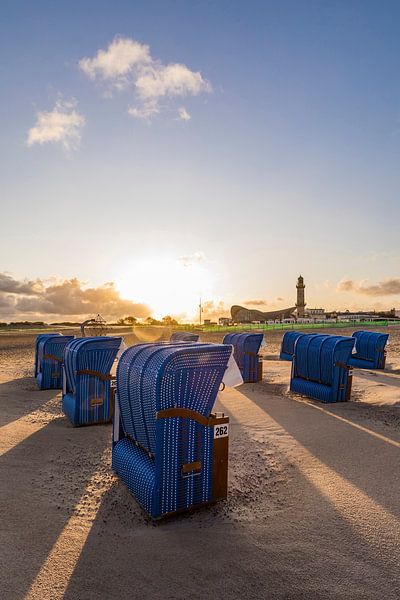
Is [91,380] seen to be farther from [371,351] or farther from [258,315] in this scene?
[258,315]

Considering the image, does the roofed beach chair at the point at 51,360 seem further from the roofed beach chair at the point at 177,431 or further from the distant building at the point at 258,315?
the distant building at the point at 258,315

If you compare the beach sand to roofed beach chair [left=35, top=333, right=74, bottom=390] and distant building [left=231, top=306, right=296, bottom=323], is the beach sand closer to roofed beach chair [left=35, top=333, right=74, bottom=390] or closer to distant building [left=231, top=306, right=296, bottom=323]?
roofed beach chair [left=35, top=333, right=74, bottom=390]

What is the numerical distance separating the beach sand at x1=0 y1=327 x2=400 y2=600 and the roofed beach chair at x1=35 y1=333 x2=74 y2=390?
16.7ft

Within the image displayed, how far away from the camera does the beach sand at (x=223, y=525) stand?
394 centimetres

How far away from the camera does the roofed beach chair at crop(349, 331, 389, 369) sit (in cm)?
2077

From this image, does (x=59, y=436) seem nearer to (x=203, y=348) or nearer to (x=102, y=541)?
(x=102, y=541)

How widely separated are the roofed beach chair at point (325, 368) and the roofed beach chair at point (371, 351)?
25.2 feet

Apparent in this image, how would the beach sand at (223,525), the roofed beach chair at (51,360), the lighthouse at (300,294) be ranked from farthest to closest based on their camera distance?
1. the lighthouse at (300,294)
2. the roofed beach chair at (51,360)
3. the beach sand at (223,525)

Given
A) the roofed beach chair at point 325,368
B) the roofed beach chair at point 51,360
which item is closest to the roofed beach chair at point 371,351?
the roofed beach chair at point 325,368

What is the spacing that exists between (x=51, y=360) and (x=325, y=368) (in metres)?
9.76

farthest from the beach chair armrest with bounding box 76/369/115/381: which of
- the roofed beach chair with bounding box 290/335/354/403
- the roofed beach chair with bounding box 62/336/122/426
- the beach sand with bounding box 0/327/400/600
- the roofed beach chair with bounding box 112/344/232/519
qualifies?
the roofed beach chair with bounding box 290/335/354/403

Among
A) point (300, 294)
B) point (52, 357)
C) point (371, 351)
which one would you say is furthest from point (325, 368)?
point (300, 294)

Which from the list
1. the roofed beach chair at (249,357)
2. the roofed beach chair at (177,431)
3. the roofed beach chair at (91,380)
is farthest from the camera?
the roofed beach chair at (249,357)

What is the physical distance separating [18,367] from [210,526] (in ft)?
63.4
